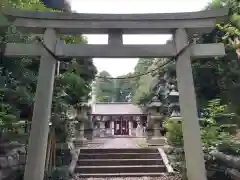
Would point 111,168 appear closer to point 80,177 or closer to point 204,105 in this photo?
point 80,177

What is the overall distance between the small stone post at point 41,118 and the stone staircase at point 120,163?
120 inches

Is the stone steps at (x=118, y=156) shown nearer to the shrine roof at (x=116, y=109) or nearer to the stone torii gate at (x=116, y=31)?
the stone torii gate at (x=116, y=31)

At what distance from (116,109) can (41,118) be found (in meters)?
20.0

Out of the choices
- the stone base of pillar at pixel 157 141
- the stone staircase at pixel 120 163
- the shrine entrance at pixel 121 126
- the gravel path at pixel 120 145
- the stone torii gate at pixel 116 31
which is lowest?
the stone staircase at pixel 120 163

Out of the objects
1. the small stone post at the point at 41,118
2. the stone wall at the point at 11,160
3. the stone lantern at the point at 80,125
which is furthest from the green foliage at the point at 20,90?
the stone lantern at the point at 80,125

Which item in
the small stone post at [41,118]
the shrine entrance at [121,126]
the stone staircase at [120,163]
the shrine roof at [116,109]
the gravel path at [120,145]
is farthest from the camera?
the shrine entrance at [121,126]

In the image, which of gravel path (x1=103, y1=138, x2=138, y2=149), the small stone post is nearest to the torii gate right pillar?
the small stone post

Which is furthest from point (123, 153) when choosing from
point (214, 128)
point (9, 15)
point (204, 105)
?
point (9, 15)

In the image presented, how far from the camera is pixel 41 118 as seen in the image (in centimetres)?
398

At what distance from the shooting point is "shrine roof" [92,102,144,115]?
73.8ft

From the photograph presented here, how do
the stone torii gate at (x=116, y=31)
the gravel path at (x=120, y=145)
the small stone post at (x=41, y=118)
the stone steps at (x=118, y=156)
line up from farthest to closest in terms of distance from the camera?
1. the gravel path at (x=120, y=145)
2. the stone steps at (x=118, y=156)
3. the stone torii gate at (x=116, y=31)
4. the small stone post at (x=41, y=118)

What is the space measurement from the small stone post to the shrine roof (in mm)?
17845

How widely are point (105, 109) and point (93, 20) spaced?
19735 millimetres

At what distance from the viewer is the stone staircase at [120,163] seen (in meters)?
6.77
